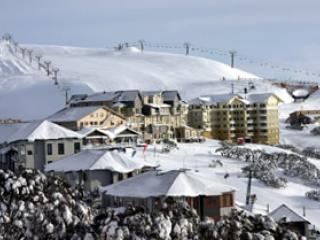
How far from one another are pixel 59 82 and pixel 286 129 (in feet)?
121

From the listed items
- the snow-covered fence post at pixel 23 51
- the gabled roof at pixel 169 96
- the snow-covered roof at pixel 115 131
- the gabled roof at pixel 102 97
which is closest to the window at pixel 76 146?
the snow-covered roof at pixel 115 131

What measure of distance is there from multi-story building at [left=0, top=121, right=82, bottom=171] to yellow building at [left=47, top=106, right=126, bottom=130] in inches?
457

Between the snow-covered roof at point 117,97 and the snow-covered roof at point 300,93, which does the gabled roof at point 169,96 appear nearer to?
the snow-covered roof at point 117,97

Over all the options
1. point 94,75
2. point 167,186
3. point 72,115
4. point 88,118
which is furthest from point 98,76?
point 167,186

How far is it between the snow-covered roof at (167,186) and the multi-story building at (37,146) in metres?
17.1

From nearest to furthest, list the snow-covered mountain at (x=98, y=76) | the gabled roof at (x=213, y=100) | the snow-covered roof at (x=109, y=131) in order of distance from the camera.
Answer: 1. the snow-covered roof at (x=109, y=131)
2. the gabled roof at (x=213, y=100)
3. the snow-covered mountain at (x=98, y=76)

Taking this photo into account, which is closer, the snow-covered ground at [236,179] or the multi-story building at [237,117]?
the snow-covered ground at [236,179]

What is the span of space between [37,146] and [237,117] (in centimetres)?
3098

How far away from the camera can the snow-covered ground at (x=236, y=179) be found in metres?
33.8

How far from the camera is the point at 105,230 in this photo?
15031mm

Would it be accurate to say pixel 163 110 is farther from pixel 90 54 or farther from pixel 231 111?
pixel 90 54

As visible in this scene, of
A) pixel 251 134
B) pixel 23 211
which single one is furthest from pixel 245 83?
pixel 23 211

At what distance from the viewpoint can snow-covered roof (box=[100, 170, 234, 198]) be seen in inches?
853

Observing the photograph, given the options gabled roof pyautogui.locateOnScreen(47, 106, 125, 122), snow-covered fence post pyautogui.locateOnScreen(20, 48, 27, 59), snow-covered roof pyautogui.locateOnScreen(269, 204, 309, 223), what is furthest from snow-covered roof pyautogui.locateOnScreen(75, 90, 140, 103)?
snow-covered fence post pyautogui.locateOnScreen(20, 48, 27, 59)
